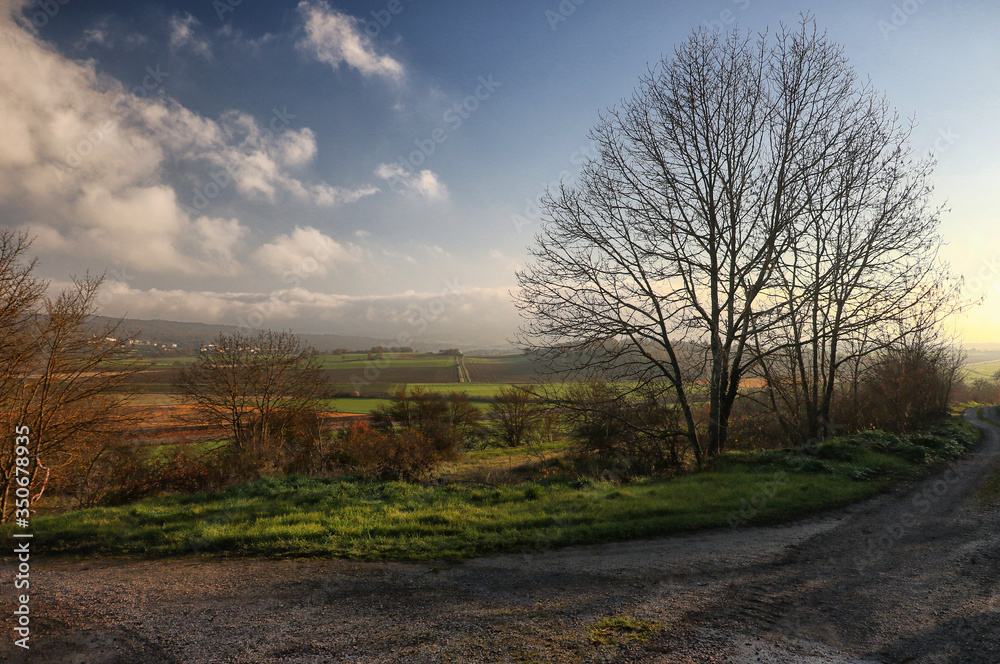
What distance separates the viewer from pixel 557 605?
4.44m

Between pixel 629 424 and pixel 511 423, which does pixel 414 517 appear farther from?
pixel 511 423

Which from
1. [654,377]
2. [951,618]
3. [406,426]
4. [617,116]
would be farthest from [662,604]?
[406,426]

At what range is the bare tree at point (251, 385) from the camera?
62.0 ft

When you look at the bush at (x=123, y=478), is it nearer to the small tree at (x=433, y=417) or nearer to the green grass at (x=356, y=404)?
the small tree at (x=433, y=417)

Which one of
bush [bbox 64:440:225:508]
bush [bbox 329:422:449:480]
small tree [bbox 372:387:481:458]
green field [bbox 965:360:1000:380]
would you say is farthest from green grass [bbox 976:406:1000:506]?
green field [bbox 965:360:1000:380]

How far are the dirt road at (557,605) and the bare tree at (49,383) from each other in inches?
218

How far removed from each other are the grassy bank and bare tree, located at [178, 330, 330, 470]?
9.67 m

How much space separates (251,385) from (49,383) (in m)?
9.49

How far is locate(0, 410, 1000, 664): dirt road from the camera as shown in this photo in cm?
365

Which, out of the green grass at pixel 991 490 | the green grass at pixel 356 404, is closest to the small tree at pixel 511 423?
the green grass at pixel 356 404

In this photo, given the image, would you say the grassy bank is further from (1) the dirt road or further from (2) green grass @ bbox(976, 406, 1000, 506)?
(2) green grass @ bbox(976, 406, 1000, 506)

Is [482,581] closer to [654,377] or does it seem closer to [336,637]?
[336,637]

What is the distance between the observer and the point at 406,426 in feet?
91.1

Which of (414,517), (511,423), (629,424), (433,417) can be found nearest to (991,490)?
(629,424)
